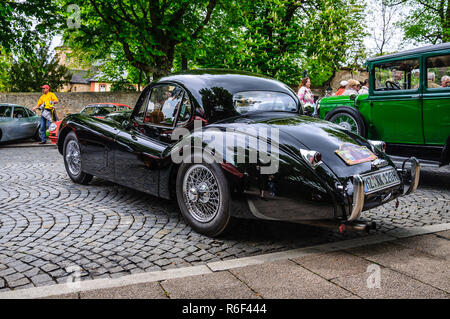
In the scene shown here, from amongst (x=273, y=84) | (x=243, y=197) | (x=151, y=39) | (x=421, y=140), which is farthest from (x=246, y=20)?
(x=243, y=197)

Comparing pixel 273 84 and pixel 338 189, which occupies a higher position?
pixel 273 84

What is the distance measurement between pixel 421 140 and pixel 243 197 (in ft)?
14.3

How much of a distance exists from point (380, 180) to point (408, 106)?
3744mm

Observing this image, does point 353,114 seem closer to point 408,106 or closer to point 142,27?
point 408,106

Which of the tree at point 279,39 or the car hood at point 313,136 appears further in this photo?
the tree at point 279,39

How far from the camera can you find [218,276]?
283cm

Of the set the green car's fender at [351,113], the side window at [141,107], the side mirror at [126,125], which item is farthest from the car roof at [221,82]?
the green car's fender at [351,113]

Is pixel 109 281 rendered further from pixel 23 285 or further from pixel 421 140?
pixel 421 140

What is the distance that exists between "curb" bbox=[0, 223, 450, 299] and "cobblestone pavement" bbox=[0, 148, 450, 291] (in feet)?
0.56

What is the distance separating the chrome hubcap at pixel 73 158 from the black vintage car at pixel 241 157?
103 centimetres

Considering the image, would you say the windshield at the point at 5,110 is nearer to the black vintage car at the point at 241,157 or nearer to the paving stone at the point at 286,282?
the black vintage car at the point at 241,157

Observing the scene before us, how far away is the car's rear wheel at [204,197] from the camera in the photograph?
351 centimetres

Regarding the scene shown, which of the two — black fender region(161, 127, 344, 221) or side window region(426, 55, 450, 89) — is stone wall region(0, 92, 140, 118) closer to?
side window region(426, 55, 450, 89)

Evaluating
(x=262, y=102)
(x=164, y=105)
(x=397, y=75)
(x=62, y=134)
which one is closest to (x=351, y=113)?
(x=397, y=75)
